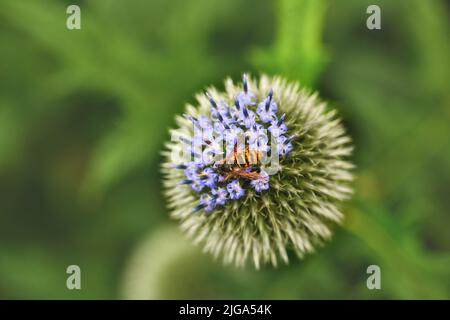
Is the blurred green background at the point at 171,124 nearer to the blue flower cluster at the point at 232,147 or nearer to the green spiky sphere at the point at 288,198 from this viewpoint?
the green spiky sphere at the point at 288,198

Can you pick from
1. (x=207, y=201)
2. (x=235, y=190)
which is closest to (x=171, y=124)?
(x=207, y=201)

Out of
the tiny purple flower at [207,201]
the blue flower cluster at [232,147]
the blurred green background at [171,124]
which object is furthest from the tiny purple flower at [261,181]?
the blurred green background at [171,124]

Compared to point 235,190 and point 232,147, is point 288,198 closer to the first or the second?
point 235,190

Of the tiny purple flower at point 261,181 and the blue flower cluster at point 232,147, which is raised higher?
the blue flower cluster at point 232,147

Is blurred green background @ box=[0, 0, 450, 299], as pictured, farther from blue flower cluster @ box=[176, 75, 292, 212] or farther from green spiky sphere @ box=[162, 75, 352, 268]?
blue flower cluster @ box=[176, 75, 292, 212]
